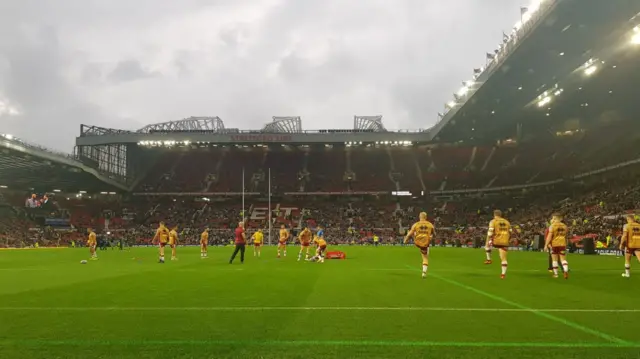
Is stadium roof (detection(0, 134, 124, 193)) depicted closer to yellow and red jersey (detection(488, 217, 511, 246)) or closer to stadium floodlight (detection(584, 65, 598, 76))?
yellow and red jersey (detection(488, 217, 511, 246))

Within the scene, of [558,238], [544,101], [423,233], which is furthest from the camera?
[544,101]

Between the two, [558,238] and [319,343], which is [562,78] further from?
[319,343]

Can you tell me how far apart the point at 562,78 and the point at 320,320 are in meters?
48.3

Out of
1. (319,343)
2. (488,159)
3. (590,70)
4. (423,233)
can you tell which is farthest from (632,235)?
(488,159)

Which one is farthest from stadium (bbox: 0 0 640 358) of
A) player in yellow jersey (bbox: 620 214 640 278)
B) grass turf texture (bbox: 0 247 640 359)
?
player in yellow jersey (bbox: 620 214 640 278)

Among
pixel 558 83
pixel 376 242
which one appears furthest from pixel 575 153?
pixel 376 242

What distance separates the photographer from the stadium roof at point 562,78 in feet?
116

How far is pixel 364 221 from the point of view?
238 feet

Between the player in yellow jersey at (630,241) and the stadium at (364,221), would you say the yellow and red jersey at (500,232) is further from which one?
the player in yellow jersey at (630,241)

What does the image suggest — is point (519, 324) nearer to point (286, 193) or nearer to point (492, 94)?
point (492, 94)

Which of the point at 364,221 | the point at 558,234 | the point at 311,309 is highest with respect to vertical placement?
the point at 364,221

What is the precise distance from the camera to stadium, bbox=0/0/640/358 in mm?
6891

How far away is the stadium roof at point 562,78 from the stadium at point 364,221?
0.26 meters

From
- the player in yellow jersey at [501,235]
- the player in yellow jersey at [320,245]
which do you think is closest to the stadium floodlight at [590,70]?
the player in yellow jersey at [320,245]
